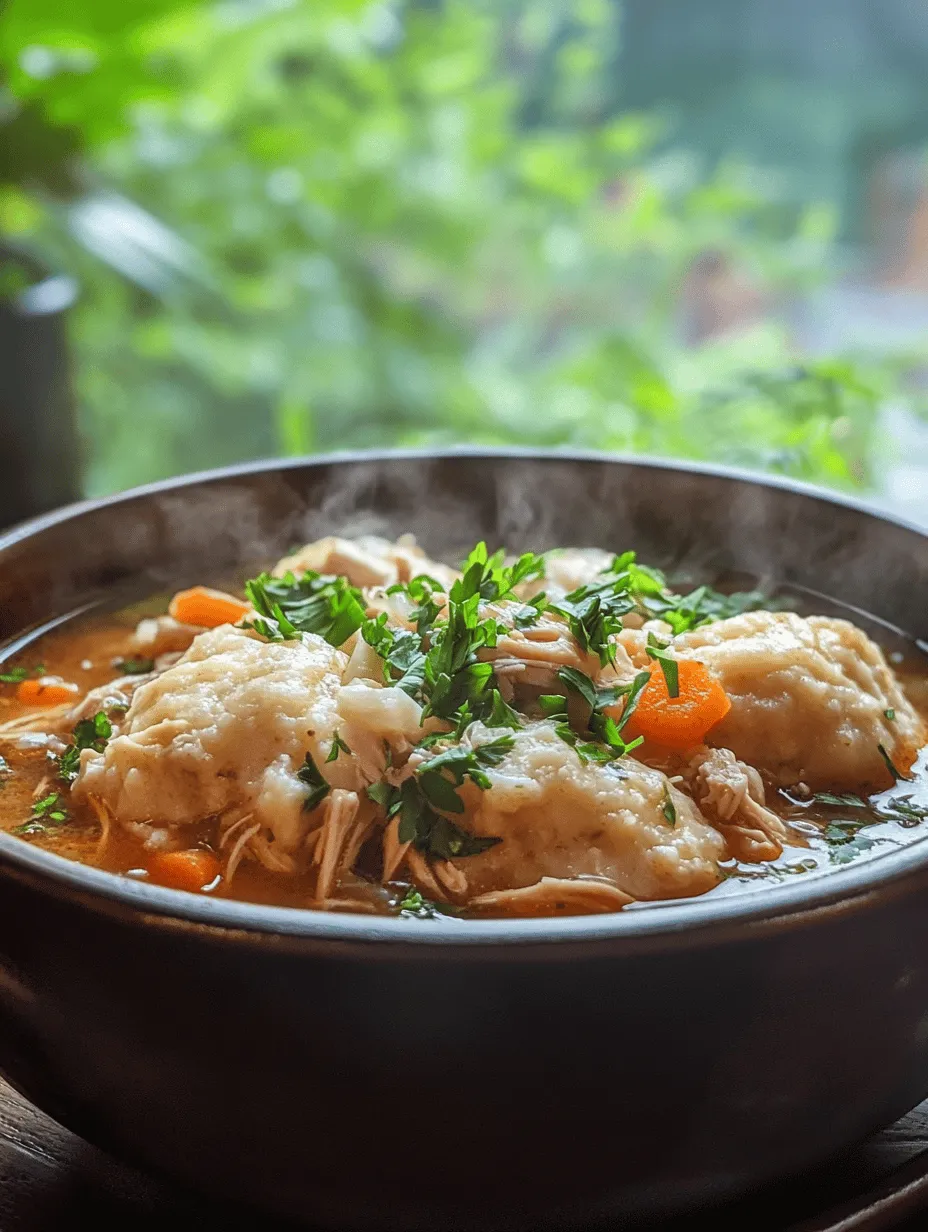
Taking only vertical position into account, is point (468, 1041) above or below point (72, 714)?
below

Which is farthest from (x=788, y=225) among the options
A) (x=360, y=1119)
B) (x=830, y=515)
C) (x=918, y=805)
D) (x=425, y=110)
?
(x=360, y=1119)

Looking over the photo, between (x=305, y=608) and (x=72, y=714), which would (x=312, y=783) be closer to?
(x=305, y=608)

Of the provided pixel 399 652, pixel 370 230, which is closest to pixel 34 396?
pixel 370 230

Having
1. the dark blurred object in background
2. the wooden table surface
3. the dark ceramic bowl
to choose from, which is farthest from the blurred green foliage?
the dark ceramic bowl

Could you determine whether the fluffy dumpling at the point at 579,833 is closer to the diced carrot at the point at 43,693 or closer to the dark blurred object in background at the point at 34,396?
the diced carrot at the point at 43,693

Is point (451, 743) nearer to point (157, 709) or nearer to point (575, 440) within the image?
point (157, 709)

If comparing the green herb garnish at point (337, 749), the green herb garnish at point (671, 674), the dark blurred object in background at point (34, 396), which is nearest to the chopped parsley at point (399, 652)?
the green herb garnish at point (337, 749)
